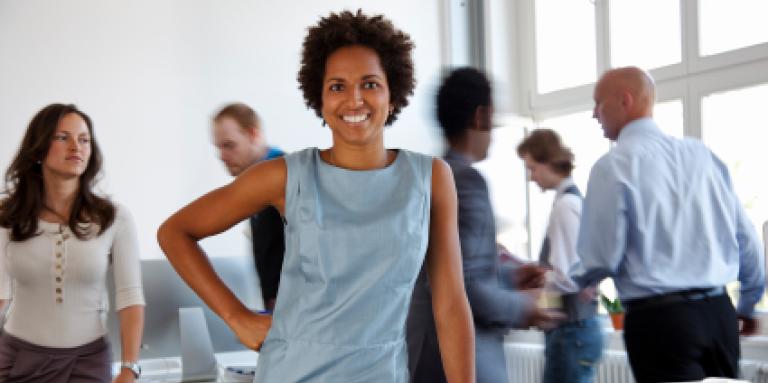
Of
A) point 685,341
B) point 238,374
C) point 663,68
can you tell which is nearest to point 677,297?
point 685,341

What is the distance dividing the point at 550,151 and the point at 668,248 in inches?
47.4

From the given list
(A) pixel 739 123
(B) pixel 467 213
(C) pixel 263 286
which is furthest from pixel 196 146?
(B) pixel 467 213

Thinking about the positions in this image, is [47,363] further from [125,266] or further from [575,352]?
[575,352]

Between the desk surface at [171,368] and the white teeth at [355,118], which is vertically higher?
the white teeth at [355,118]

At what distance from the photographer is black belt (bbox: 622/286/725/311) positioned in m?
2.42

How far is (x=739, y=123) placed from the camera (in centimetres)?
451

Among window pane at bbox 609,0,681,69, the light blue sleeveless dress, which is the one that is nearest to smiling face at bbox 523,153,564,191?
window pane at bbox 609,0,681,69

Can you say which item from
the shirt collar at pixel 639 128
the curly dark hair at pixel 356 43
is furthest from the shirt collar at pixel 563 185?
the curly dark hair at pixel 356 43

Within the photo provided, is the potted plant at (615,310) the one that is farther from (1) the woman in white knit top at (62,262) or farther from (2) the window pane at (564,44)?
(1) the woman in white knit top at (62,262)

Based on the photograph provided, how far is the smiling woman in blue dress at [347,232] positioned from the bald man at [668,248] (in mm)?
1073

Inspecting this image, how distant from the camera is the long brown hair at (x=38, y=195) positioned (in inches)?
95.2

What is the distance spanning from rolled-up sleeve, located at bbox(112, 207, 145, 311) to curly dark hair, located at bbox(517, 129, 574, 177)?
5.95 feet

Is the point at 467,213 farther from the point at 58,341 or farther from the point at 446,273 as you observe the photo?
the point at 58,341

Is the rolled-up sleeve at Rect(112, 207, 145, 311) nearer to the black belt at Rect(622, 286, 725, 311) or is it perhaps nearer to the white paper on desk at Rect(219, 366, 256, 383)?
the white paper on desk at Rect(219, 366, 256, 383)
